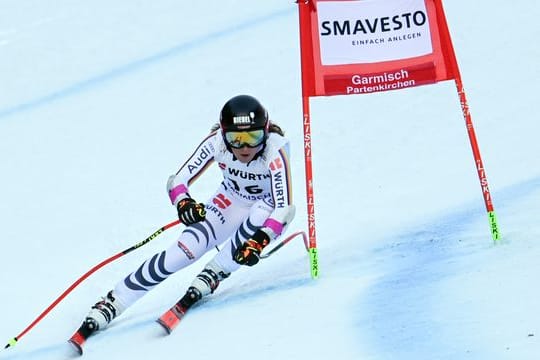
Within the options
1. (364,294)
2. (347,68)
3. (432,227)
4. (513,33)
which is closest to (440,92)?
(513,33)

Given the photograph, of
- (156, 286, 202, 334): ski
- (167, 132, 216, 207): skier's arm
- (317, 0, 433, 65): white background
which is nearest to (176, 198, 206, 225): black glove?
(167, 132, 216, 207): skier's arm

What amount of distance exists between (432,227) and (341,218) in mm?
988

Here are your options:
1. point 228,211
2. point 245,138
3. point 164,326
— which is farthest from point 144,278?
point 245,138

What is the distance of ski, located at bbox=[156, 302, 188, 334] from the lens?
17.6 feet

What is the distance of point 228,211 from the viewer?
6.16 meters

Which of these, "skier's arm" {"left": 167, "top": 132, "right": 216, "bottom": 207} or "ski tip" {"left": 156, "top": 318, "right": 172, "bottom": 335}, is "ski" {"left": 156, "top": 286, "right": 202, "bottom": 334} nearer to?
"ski tip" {"left": 156, "top": 318, "right": 172, "bottom": 335}

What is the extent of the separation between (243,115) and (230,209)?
0.77 metres

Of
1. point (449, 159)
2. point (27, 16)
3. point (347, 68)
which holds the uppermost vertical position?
point (27, 16)

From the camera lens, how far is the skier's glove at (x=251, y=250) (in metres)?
5.52

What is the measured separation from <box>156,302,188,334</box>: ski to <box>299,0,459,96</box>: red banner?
1.29 metres

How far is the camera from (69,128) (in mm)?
9781

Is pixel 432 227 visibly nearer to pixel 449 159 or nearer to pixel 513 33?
pixel 449 159

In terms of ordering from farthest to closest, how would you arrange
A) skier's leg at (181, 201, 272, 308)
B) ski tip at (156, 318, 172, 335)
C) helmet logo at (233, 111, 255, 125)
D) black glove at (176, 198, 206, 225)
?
skier's leg at (181, 201, 272, 308) < black glove at (176, 198, 206, 225) < helmet logo at (233, 111, 255, 125) < ski tip at (156, 318, 172, 335)

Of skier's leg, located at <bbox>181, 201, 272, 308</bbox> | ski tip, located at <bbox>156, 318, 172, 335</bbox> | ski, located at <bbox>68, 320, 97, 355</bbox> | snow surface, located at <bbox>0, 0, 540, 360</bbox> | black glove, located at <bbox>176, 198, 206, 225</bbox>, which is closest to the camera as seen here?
snow surface, located at <bbox>0, 0, 540, 360</bbox>
